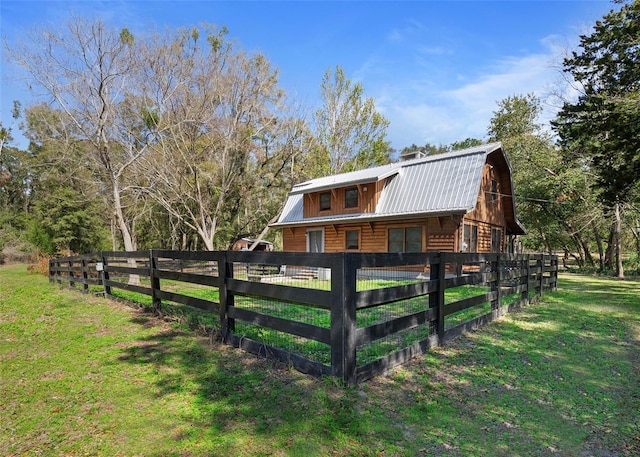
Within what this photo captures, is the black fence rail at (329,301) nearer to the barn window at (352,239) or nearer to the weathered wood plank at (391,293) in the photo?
the weathered wood plank at (391,293)

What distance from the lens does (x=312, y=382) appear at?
317cm

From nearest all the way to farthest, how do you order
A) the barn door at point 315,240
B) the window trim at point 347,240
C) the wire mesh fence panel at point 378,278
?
the wire mesh fence panel at point 378,278 < the window trim at point 347,240 < the barn door at point 315,240

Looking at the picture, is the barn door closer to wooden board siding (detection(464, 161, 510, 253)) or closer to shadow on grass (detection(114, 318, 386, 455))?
wooden board siding (detection(464, 161, 510, 253))

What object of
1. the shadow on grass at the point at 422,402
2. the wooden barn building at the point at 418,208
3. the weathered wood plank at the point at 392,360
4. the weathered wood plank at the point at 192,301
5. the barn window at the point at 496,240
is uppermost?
the wooden barn building at the point at 418,208

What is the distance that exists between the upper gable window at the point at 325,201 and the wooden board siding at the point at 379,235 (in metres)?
1.01

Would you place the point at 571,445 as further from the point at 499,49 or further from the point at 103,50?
the point at 103,50

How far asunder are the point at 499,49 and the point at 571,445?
1247 cm

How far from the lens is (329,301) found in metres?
3.17

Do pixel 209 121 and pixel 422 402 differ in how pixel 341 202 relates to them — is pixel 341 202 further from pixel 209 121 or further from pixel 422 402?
pixel 422 402

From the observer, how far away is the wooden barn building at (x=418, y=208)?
41.9ft

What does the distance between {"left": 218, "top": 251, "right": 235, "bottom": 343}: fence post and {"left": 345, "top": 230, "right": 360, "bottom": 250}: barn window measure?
1130 centimetres

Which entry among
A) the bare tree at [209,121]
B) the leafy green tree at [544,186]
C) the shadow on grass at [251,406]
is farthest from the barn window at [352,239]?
the leafy green tree at [544,186]

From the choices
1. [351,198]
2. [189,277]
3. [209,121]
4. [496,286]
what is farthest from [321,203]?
[189,277]

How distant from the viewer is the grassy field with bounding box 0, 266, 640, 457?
2320 millimetres
